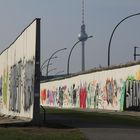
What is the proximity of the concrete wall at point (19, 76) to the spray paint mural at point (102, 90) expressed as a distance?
33.2 ft

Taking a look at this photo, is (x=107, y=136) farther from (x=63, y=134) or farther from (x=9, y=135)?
(x=9, y=135)

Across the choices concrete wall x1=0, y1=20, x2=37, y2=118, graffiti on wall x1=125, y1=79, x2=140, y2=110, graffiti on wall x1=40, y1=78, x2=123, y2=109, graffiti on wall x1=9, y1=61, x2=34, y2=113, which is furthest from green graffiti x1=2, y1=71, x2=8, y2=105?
graffiti on wall x1=40, y1=78, x2=123, y2=109

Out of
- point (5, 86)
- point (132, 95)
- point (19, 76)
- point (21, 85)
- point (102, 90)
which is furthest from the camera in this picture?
point (102, 90)

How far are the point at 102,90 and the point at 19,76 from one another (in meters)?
23.7

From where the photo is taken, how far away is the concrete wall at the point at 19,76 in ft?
90.2

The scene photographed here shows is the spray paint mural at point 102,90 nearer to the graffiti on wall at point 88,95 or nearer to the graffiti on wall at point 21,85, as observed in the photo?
the graffiti on wall at point 88,95

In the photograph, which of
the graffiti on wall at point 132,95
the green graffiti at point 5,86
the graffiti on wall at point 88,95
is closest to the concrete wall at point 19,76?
the green graffiti at point 5,86

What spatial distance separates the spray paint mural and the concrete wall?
10.1m

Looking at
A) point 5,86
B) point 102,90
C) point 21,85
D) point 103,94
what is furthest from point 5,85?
point 102,90

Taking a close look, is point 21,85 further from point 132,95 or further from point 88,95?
point 88,95

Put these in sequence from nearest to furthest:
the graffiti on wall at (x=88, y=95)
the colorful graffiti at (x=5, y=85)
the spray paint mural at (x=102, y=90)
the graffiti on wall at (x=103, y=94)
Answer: the colorful graffiti at (x=5, y=85)
the graffiti on wall at (x=103, y=94)
the spray paint mural at (x=102, y=90)
the graffiti on wall at (x=88, y=95)

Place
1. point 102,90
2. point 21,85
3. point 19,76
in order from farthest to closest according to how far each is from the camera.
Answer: point 102,90, point 19,76, point 21,85

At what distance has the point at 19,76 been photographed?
108 ft

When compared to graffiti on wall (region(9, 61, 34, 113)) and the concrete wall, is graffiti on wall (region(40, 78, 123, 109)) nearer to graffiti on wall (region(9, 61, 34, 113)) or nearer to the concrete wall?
the concrete wall
